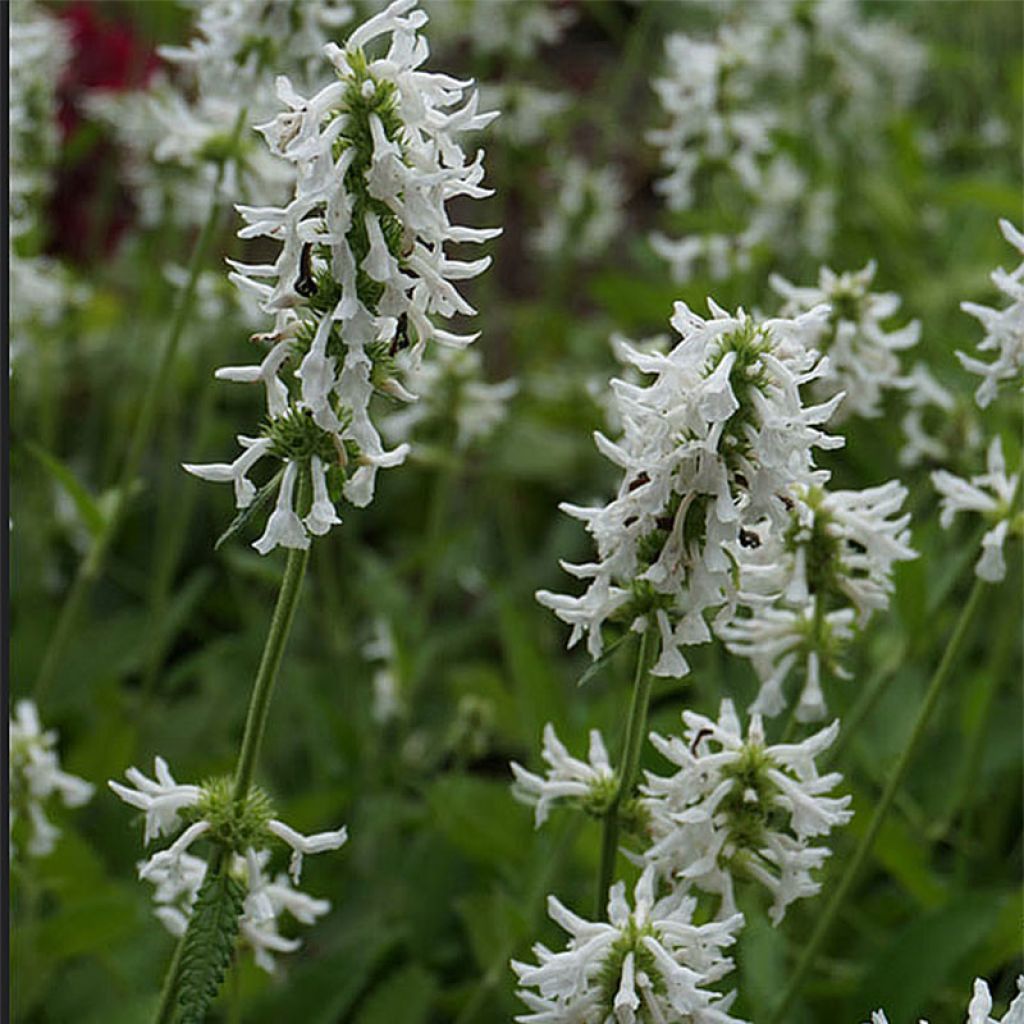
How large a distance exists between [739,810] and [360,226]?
0.67 m

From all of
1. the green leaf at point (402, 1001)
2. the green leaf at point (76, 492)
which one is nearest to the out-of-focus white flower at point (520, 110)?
the green leaf at point (76, 492)

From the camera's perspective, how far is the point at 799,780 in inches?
70.2

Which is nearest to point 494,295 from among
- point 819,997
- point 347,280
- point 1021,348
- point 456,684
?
point 456,684

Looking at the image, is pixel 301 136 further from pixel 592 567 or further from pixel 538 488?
pixel 538 488

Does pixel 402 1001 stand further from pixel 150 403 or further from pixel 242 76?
pixel 242 76

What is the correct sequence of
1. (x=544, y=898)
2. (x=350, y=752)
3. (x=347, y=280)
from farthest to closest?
(x=350, y=752) → (x=544, y=898) → (x=347, y=280)

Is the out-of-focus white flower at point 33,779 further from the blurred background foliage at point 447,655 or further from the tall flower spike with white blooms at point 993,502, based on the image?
the tall flower spike with white blooms at point 993,502

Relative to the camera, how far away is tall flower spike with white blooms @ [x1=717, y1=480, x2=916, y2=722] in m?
1.85

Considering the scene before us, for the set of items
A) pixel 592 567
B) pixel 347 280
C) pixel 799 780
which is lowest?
pixel 799 780

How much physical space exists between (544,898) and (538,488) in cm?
229

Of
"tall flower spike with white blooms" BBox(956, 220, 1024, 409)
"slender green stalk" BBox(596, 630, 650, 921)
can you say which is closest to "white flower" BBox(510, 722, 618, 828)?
"slender green stalk" BBox(596, 630, 650, 921)

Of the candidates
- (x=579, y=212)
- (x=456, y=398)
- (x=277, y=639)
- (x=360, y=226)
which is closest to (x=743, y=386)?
(x=360, y=226)

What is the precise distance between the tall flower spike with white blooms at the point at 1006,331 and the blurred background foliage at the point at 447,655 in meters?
0.60

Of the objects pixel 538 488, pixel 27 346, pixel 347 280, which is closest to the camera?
pixel 347 280
